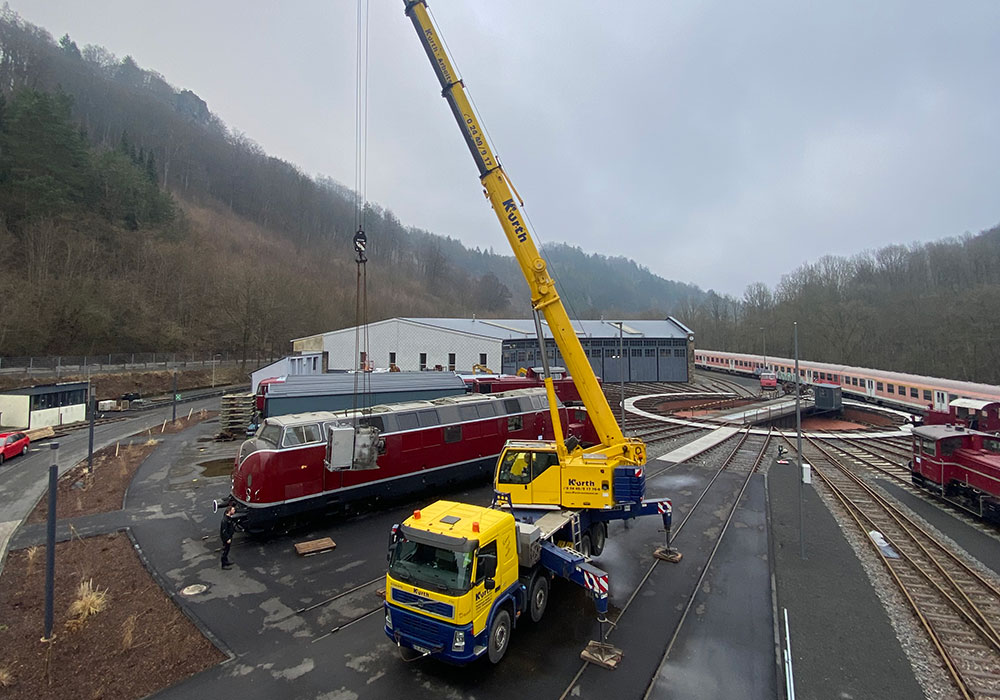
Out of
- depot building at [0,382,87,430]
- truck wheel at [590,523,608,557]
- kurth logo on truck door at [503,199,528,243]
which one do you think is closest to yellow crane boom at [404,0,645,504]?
kurth logo on truck door at [503,199,528,243]

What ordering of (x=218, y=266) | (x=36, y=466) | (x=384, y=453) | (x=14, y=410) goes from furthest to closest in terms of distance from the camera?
(x=218, y=266) < (x=14, y=410) < (x=36, y=466) < (x=384, y=453)

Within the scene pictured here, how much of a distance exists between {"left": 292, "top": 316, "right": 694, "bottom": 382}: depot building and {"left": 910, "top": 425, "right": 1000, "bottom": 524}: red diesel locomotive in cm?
2771

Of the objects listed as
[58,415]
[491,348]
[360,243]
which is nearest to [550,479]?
[360,243]

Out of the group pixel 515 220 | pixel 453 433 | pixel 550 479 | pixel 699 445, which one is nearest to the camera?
pixel 550 479

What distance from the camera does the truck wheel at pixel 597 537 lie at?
1175 centimetres

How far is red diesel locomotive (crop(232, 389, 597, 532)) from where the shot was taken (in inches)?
507

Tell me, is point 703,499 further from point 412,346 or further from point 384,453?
point 412,346

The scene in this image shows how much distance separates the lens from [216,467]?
67.6 ft

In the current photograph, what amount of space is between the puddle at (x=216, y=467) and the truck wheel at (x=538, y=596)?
1604 cm

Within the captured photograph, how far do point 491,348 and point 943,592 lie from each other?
38.6 meters

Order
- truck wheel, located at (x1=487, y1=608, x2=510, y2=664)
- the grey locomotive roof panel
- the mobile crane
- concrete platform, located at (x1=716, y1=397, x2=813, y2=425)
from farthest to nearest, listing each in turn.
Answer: concrete platform, located at (x1=716, y1=397, x2=813, y2=425)
the grey locomotive roof panel
truck wheel, located at (x1=487, y1=608, x2=510, y2=664)
the mobile crane

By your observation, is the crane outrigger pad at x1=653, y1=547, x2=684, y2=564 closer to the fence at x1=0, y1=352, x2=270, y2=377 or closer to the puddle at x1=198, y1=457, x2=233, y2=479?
the puddle at x1=198, y1=457, x2=233, y2=479

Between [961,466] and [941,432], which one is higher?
[941,432]

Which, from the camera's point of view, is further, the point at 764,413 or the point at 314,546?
the point at 764,413
